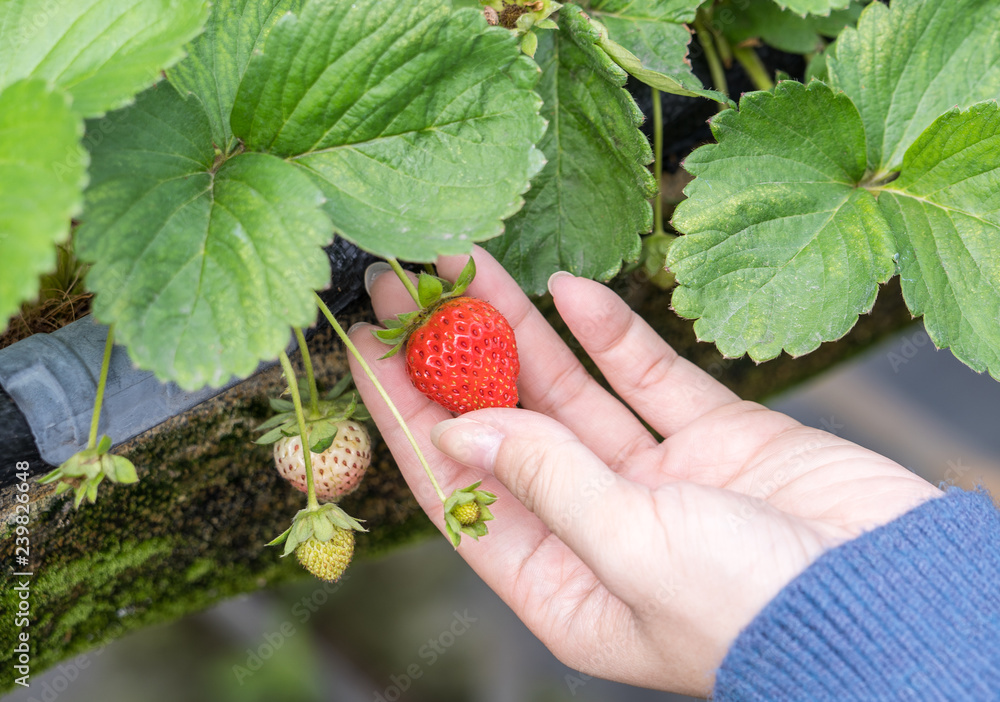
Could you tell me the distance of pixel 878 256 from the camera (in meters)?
0.89

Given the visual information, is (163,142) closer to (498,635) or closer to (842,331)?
(842,331)

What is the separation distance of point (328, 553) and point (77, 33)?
0.60m

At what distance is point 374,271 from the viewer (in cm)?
95

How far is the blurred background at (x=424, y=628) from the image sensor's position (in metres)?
1.18

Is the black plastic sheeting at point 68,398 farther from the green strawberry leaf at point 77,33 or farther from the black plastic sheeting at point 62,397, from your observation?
the green strawberry leaf at point 77,33

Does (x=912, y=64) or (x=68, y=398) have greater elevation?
(x=912, y=64)

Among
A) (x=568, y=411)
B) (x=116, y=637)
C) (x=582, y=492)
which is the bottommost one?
(x=116, y=637)

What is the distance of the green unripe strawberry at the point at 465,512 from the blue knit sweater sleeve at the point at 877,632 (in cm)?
31

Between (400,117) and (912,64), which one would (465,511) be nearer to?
(400,117)

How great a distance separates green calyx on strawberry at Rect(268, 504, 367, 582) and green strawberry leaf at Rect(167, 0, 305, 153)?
0.43 metres

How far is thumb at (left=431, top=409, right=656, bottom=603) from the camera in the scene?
2.38 ft

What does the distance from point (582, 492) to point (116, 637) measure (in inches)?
32.9

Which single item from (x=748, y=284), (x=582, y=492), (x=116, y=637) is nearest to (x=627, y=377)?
(x=748, y=284)

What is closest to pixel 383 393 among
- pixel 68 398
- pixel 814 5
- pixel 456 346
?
pixel 456 346
